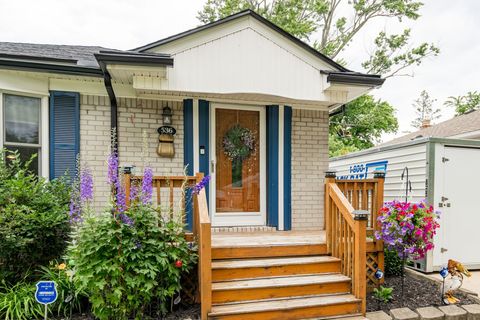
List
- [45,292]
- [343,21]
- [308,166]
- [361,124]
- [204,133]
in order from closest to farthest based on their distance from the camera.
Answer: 1. [45,292]
2. [204,133]
3. [308,166]
4. [343,21]
5. [361,124]

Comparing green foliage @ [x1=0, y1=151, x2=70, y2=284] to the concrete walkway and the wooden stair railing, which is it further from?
the concrete walkway

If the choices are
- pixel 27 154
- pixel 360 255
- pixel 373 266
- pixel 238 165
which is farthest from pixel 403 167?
pixel 27 154

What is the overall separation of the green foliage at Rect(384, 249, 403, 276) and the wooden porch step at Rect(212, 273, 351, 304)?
1.14 meters

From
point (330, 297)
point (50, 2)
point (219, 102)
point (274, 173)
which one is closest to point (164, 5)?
point (50, 2)

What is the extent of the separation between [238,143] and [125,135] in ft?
5.51

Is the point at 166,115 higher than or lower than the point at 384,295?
higher

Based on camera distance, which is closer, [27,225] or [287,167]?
[27,225]

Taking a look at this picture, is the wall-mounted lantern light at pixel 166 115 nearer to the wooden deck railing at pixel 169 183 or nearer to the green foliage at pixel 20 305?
the wooden deck railing at pixel 169 183

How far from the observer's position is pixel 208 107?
14.9 feet

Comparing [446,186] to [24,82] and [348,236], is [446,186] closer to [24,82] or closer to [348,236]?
[348,236]

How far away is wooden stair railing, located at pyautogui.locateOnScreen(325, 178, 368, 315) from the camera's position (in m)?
3.06

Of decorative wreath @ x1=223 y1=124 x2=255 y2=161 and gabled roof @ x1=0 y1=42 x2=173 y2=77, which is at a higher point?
gabled roof @ x1=0 y1=42 x2=173 y2=77

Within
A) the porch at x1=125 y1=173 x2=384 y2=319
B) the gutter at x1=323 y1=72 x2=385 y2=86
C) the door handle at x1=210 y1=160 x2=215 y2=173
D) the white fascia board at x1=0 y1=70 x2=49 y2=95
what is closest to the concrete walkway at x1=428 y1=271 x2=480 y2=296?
the porch at x1=125 y1=173 x2=384 y2=319

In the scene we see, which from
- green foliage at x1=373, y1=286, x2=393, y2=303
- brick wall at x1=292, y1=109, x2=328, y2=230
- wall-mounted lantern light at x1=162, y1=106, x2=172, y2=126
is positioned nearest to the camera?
green foliage at x1=373, y1=286, x2=393, y2=303
